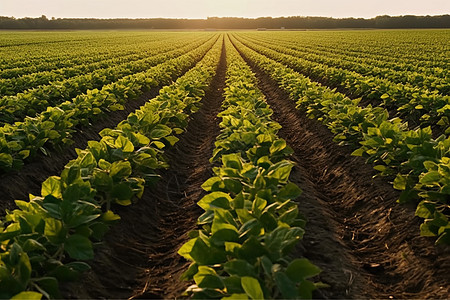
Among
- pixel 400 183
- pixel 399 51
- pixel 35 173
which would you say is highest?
pixel 400 183

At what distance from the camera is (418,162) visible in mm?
4414

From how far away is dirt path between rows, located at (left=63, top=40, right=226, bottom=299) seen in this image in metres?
3.57

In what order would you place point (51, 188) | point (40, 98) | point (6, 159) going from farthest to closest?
1. point (40, 98)
2. point (6, 159)
3. point (51, 188)

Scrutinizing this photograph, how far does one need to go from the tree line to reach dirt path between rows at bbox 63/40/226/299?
382 feet

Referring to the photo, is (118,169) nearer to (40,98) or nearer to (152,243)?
(152,243)

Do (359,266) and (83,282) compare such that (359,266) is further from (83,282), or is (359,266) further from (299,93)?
(299,93)

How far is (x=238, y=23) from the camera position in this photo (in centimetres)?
15962

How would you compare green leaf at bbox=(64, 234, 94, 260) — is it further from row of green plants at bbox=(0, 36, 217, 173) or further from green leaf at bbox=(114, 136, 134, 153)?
row of green plants at bbox=(0, 36, 217, 173)

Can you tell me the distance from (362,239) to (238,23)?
533ft

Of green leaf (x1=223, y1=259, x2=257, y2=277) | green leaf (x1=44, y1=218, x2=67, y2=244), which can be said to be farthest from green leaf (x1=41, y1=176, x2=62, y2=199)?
green leaf (x1=223, y1=259, x2=257, y2=277)

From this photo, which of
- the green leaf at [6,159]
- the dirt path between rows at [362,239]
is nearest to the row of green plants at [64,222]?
the green leaf at [6,159]

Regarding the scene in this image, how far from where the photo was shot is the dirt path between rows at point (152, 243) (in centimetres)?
357

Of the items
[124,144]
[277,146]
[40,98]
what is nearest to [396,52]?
[40,98]

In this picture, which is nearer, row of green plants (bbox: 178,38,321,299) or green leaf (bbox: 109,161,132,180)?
row of green plants (bbox: 178,38,321,299)
